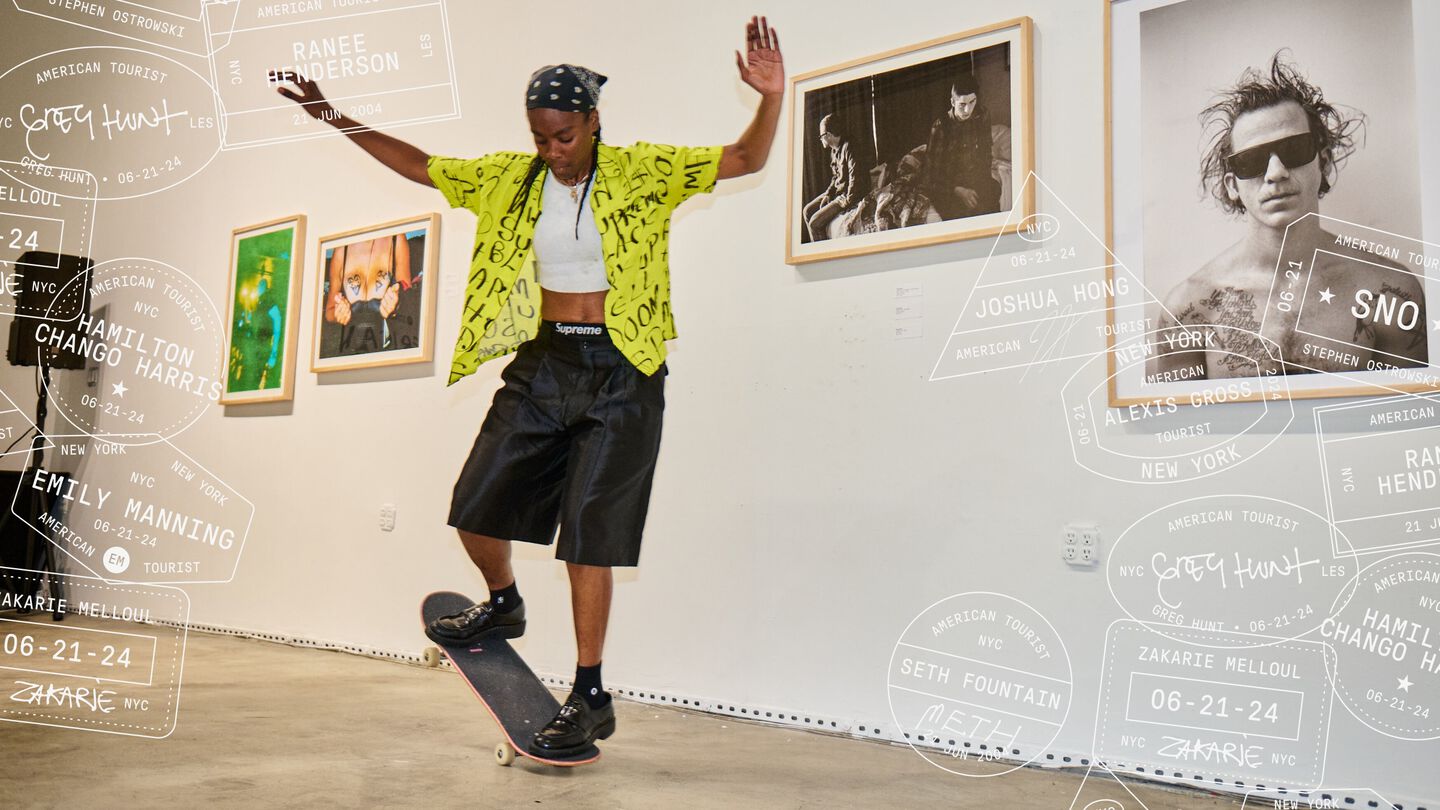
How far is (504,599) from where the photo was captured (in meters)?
2.56

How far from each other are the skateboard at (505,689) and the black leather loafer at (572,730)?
17 mm

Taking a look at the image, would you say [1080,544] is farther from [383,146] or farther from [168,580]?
[168,580]

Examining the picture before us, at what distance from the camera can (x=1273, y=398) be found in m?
2.48

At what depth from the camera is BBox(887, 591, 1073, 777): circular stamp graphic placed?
8.70 ft

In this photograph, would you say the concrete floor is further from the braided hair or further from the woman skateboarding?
the braided hair

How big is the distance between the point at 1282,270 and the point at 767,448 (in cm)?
154

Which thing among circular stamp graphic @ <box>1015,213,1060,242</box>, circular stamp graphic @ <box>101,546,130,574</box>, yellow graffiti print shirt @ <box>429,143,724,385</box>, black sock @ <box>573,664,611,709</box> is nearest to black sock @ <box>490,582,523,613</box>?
black sock @ <box>573,664,611,709</box>

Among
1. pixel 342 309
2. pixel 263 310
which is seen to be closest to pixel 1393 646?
pixel 342 309

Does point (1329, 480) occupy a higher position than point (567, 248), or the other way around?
point (567, 248)

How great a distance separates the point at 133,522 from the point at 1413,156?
6265mm

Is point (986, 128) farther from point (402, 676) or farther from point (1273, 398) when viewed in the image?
point (402, 676)

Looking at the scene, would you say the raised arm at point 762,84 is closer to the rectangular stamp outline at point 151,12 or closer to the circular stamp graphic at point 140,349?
the circular stamp graphic at point 140,349

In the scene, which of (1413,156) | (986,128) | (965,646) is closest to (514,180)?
(986,128)

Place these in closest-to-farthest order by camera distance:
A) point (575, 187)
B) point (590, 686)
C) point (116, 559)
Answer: point (590, 686), point (575, 187), point (116, 559)
